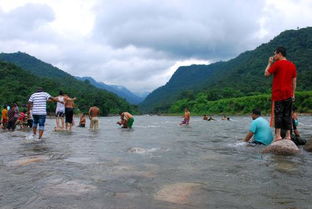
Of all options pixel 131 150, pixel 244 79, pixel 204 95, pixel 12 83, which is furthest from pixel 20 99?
pixel 244 79

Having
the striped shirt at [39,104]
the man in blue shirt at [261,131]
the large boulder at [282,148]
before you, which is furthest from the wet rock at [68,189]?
the striped shirt at [39,104]

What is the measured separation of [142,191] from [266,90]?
370ft

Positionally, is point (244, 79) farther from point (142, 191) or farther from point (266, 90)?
point (142, 191)

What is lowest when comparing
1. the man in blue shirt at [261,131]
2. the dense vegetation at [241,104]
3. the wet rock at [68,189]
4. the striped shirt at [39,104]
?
the wet rock at [68,189]

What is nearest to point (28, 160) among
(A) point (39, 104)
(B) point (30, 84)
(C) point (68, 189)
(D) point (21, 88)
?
(C) point (68, 189)

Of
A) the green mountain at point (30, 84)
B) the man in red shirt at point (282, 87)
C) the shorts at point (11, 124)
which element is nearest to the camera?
the man in red shirt at point (282, 87)

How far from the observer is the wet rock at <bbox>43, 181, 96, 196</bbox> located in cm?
385

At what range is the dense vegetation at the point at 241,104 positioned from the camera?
76.8 m

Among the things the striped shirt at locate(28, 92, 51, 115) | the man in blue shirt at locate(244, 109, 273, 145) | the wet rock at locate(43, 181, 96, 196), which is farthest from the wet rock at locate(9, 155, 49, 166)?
the man in blue shirt at locate(244, 109, 273, 145)

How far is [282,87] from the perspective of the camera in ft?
25.6

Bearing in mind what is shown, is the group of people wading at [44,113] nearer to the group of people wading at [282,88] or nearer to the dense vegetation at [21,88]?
the group of people wading at [282,88]

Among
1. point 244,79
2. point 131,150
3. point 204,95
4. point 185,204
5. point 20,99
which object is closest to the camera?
point 185,204

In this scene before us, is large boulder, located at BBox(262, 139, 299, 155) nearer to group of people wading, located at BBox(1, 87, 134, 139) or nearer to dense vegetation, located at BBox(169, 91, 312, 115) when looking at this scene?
group of people wading, located at BBox(1, 87, 134, 139)

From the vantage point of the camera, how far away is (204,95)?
128m
